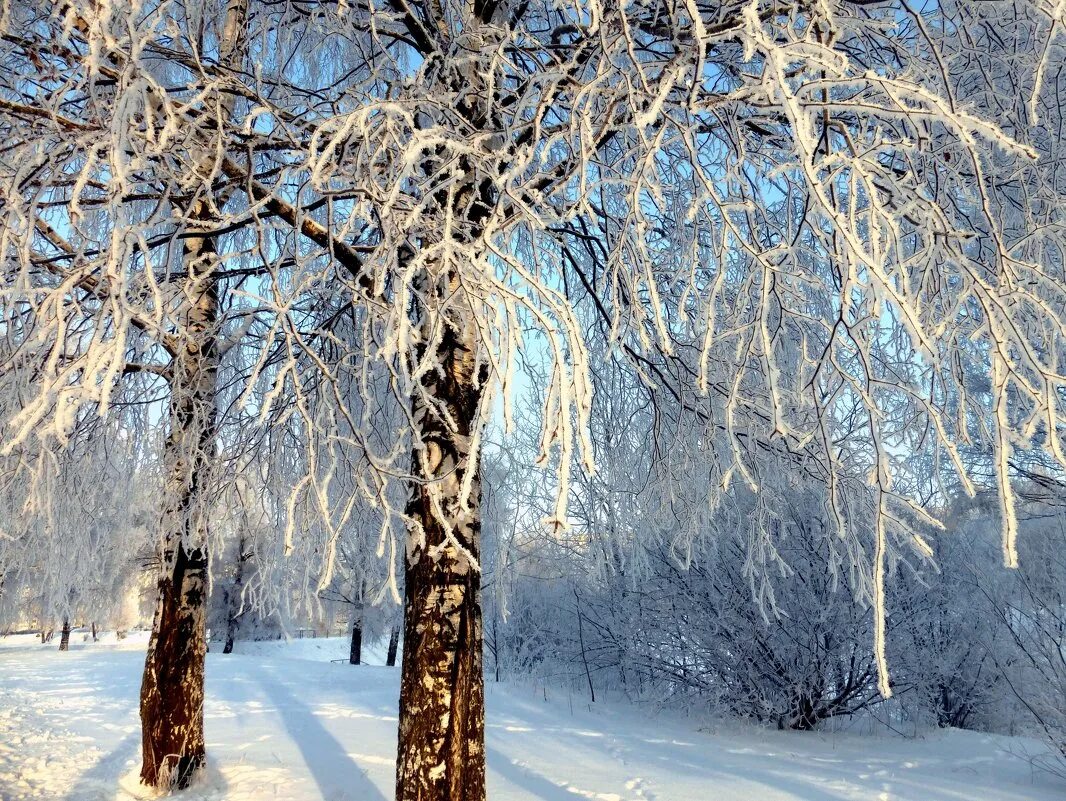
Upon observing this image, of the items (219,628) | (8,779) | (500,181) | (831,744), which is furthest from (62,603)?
(219,628)

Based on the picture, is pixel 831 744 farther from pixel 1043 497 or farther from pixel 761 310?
pixel 761 310

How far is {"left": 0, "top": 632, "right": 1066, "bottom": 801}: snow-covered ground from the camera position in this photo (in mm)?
5676

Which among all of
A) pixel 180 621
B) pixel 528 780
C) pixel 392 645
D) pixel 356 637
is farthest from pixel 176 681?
pixel 356 637

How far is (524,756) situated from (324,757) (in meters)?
2.01

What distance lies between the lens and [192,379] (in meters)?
5.21

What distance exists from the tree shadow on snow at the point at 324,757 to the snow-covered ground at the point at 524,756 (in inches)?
0.7

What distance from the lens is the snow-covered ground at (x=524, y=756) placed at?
5.68m

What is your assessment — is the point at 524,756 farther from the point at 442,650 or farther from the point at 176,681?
the point at 442,650

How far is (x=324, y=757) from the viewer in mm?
6629

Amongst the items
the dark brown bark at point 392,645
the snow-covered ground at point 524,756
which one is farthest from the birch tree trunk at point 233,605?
the snow-covered ground at point 524,756

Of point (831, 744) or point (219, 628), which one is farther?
point (219, 628)

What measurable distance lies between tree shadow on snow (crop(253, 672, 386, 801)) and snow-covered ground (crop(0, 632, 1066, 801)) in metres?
0.02

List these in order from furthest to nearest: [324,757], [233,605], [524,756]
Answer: [233,605], [524,756], [324,757]

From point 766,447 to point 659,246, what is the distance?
1.72 metres
